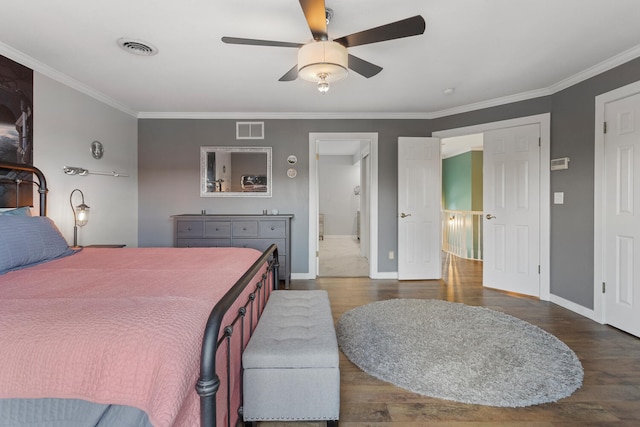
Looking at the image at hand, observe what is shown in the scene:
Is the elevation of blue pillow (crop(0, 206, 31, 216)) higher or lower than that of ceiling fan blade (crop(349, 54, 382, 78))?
lower

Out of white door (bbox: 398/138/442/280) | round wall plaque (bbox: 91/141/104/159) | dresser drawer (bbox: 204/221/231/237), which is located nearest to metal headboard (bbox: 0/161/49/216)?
round wall plaque (bbox: 91/141/104/159)

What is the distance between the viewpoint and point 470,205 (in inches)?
274

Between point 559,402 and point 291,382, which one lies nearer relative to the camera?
point 291,382

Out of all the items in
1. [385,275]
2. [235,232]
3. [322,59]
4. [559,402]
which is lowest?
[559,402]

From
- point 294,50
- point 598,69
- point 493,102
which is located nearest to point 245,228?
point 294,50

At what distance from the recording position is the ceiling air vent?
233 cm

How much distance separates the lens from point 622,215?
2.61 m

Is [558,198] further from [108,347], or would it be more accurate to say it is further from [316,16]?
[108,347]

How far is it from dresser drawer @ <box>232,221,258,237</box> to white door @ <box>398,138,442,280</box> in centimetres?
210

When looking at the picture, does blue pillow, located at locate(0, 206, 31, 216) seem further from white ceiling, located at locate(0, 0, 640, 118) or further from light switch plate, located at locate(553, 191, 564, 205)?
light switch plate, located at locate(553, 191, 564, 205)

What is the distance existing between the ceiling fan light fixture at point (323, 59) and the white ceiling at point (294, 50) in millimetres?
350

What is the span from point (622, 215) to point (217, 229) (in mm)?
4305

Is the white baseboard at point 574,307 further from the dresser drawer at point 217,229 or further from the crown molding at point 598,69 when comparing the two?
the dresser drawer at point 217,229

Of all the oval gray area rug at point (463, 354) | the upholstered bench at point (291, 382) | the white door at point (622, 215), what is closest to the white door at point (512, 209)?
the white door at point (622, 215)
